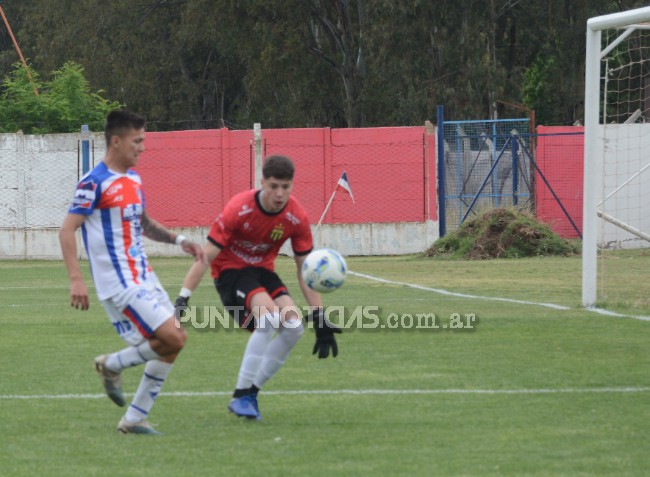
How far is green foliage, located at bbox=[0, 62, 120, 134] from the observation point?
30.4 meters

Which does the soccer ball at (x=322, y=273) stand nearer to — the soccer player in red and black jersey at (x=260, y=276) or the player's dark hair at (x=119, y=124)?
the soccer player in red and black jersey at (x=260, y=276)

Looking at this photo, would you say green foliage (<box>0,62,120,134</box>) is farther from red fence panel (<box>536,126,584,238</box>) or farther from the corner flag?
red fence panel (<box>536,126,584,238</box>)

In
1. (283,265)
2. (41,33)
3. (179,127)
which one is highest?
(41,33)

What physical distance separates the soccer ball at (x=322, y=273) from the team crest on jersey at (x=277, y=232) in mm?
248

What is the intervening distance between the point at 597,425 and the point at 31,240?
20.1m

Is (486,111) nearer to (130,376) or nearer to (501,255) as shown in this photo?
(501,255)

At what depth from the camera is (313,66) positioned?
148ft

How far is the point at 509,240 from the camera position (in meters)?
22.6

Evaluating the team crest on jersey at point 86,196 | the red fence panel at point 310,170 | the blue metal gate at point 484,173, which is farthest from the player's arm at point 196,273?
the blue metal gate at point 484,173

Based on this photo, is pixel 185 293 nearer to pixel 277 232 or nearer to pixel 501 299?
pixel 277 232

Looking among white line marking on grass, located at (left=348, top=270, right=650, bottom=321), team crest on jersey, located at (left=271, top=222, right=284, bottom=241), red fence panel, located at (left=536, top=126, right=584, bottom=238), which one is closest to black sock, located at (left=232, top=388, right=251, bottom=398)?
team crest on jersey, located at (left=271, top=222, right=284, bottom=241)

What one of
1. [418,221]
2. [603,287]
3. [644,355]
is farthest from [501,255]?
[644,355]

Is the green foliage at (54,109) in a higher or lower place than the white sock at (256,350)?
higher

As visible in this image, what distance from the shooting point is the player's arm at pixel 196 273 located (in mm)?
7258
